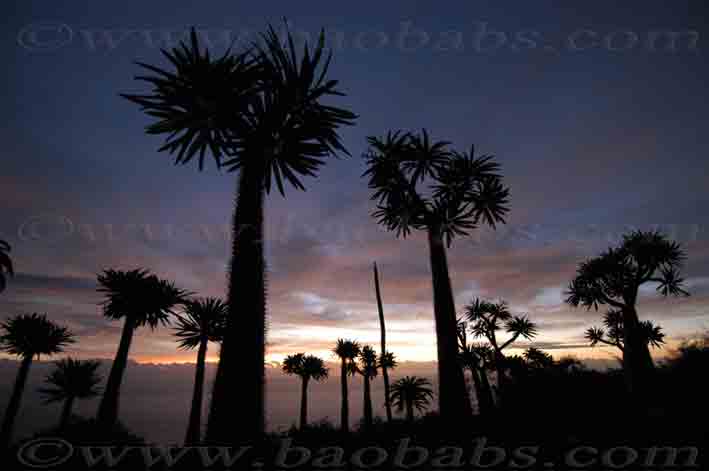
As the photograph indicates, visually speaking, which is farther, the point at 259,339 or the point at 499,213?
the point at 499,213

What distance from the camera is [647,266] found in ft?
48.6

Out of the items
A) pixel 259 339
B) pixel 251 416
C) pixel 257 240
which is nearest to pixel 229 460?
pixel 251 416

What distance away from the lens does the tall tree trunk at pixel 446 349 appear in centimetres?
881

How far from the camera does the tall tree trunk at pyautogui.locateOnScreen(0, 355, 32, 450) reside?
15539 millimetres

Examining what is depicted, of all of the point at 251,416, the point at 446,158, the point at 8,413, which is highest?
the point at 446,158

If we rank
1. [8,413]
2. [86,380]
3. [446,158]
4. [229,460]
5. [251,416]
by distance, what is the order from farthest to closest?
[86,380] < [8,413] < [446,158] < [251,416] < [229,460]

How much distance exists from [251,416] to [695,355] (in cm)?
2073

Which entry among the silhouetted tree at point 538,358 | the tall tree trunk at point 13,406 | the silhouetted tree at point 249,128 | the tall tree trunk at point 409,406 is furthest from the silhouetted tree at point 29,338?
the silhouetted tree at point 538,358

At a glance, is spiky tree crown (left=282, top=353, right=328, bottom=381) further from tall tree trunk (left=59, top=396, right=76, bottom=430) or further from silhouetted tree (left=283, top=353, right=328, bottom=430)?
tall tree trunk (left=59, top=396, right=76, bottom=430)

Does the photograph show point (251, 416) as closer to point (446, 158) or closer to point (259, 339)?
point (259, 339)

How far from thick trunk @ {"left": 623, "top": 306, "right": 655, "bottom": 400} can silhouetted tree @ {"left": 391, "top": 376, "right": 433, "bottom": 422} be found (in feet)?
59.0

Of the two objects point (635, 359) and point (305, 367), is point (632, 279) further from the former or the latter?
point (305, 367)

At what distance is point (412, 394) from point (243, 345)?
1115 inches

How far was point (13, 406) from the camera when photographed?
54.4ft
